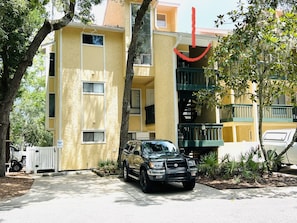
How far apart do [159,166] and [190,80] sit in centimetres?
952

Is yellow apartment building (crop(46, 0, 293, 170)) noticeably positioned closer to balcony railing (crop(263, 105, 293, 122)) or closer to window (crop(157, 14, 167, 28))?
balcony railing (crop(263, 105, 293, 122))

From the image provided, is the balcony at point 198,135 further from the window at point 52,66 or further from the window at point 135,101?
the window at point 52,66

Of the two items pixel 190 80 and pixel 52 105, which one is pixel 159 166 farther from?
pixel 52 105

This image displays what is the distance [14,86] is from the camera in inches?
564

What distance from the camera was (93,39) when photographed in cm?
1959

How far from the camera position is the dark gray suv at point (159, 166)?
9891 millimetres

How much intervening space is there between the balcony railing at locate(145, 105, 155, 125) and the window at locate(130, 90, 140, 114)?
687 millimetres

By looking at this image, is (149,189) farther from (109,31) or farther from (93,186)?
(109,31)

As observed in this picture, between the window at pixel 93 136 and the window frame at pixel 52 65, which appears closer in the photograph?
the window at pixel 93 136

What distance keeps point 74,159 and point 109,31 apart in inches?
343

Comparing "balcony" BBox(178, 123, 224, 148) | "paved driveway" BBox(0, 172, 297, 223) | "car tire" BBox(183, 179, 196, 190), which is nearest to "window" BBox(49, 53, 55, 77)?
"balcony" BBox(178, 123, 224, 148)

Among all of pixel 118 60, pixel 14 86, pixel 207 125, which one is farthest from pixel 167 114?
pixel 14 86

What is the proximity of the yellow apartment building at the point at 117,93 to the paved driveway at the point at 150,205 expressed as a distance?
6.71 m

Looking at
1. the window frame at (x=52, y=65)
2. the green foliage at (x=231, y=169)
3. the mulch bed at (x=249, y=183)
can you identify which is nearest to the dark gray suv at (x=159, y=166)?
the mulch bed at (x=249, y=183)
